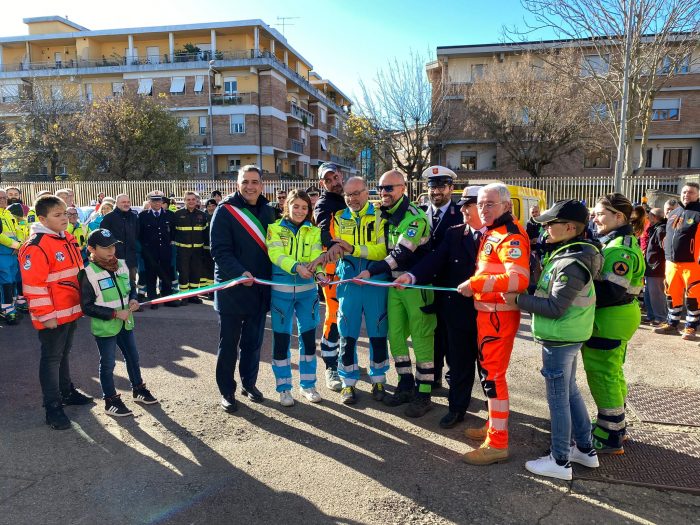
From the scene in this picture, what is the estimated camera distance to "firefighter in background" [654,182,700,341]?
23.3 feet

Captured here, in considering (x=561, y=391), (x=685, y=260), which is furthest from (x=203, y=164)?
(x=561, y=391)

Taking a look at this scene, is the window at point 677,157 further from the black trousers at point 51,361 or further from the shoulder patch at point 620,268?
the black trousers at point 51,361

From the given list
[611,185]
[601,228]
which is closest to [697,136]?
[611,185]

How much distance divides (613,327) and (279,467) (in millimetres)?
2713

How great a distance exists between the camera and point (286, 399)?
467 cm

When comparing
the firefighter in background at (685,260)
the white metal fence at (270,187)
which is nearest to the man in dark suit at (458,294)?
the firefighter in background at (685,260)

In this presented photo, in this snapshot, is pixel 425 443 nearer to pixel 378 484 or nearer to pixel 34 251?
pixel 378 484

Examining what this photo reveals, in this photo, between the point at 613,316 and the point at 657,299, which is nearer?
the point at 613,316

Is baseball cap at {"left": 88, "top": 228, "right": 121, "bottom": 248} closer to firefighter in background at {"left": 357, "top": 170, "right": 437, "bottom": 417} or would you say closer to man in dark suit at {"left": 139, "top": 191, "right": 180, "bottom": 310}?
firefighter in background at {"left": 357, "top": 170, "right": 437, "bottom": 417}

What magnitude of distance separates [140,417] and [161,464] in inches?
37.4

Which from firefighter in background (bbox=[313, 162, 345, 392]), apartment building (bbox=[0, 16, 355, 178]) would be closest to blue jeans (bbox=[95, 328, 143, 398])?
firefighter in background (bbox=[313, 162, 345, 392])

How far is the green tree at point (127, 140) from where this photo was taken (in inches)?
1085

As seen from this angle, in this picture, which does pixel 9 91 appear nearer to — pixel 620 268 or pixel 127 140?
pixel 127 140

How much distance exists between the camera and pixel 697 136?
33.7 metres
